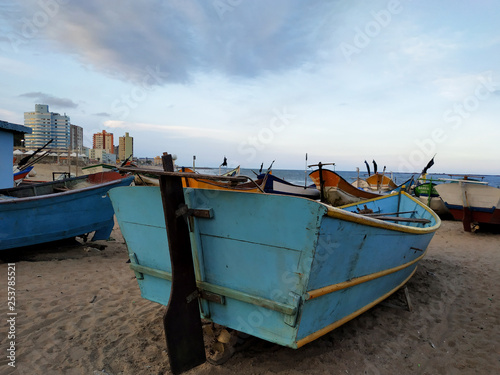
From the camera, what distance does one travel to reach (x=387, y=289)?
3848mm

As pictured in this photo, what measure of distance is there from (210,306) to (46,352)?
1.83 meters

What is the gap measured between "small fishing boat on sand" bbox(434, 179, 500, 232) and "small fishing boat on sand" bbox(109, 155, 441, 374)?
9.29m

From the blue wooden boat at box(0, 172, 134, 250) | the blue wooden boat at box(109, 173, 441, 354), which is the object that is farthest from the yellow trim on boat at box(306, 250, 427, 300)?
the blue wooden boat at box(0, 172, 134, 250)

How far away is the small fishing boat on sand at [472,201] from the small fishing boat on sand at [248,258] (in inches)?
366

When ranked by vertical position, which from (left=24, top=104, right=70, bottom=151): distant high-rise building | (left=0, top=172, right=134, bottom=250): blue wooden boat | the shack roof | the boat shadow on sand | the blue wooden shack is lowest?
the boat shadow on sand

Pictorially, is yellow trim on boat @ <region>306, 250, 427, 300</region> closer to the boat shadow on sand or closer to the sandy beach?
the sandy beach

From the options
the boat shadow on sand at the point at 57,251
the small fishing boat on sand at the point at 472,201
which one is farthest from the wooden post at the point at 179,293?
the small fishing boat on sand at the point at 472,201

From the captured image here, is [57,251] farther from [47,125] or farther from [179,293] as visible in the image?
[47,125]

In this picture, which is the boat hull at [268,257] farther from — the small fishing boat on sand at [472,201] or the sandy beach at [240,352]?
the small fishing boat on sand at [472,201]

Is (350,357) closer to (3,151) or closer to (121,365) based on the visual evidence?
(121,365)

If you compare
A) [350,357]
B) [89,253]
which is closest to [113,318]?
[350,357]

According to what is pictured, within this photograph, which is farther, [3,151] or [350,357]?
[3,151]

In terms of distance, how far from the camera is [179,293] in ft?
8.26

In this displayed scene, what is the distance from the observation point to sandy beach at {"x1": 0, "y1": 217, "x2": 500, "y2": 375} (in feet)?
9.16
